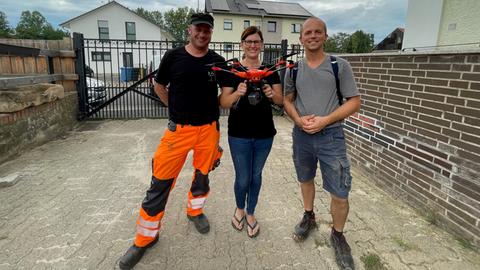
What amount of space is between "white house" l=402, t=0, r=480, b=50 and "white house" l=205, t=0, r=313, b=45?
27148mm

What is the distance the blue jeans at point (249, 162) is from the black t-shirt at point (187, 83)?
0.38m

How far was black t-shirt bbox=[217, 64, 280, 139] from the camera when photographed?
2.46m

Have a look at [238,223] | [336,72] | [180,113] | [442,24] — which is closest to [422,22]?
[442,24]

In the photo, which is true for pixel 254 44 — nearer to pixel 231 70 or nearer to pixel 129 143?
pixel 231 70

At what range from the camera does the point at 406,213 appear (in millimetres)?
3277

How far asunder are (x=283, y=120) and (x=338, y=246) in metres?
6.09

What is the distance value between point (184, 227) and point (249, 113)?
1.36 metres

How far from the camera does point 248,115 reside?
251 centimetres

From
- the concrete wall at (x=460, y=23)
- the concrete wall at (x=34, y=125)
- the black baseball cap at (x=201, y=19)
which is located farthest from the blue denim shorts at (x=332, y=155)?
the concrete wall at (x=460, y=23)

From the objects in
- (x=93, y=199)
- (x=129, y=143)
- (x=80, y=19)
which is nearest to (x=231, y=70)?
(x=93, y=199)

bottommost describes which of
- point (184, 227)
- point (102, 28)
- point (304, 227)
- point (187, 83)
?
point (184, 227)

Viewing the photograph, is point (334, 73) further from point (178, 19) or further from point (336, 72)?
point (178, 19)

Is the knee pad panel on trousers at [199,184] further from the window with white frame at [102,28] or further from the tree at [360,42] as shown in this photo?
the tree at [360,42]

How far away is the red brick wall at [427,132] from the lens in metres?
2.67
